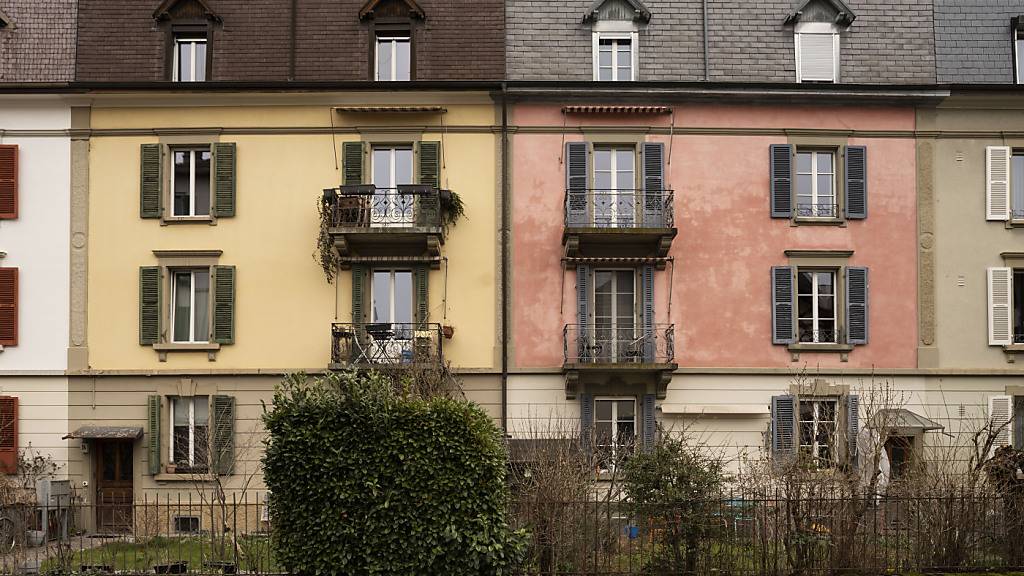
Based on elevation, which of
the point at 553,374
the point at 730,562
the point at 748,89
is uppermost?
the point at 748,89

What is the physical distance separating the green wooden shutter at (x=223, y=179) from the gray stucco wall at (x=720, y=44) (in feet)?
21.9

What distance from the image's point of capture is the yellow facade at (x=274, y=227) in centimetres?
2116

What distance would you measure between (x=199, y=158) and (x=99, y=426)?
6.43m

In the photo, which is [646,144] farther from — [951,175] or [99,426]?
[99,426]

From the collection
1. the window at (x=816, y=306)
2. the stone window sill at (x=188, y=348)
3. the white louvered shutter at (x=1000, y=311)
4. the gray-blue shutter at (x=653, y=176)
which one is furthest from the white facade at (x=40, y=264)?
the white louvered shutter at (x=1000, y=311)

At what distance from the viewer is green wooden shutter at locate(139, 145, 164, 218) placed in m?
21.3

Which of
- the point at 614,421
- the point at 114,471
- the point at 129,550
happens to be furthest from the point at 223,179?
the point at 614,421

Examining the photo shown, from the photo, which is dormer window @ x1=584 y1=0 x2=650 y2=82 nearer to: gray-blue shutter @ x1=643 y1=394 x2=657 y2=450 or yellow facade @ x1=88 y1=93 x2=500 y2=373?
yellow facade @ x1=88 y1=93 x2=500 y2=373

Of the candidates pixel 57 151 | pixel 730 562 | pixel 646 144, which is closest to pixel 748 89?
pixel 646 144

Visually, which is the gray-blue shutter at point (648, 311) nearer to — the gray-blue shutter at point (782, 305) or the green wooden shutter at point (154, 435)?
the gray-blue shutter at point (782, 305)

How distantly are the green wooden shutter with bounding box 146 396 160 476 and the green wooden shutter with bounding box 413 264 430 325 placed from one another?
6.10 meters

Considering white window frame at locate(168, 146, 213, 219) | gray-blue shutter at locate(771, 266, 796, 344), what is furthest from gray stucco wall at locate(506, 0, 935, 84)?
white window frame at locate(168, 146, 213, 219)

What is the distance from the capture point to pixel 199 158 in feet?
71.3

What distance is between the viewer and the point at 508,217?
2141 centimetres
